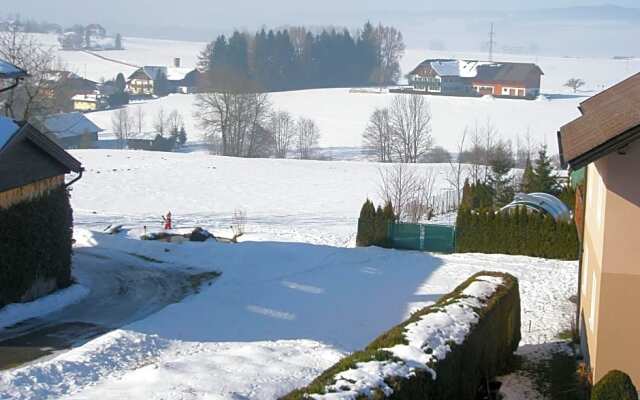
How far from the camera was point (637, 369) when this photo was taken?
1247 centimetres

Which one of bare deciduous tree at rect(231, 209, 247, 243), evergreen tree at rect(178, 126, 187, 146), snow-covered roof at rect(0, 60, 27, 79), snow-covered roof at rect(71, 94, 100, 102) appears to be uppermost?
snow-covered roof at rect(71, 94, 100, 102)

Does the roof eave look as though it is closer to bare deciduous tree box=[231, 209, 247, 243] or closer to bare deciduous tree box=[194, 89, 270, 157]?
bare deciduous tree box=[231, 209, 247, 243]

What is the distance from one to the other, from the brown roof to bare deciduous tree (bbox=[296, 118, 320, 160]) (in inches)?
2530

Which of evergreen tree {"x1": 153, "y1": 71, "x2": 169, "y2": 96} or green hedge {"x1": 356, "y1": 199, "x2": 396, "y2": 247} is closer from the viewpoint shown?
green hedge {"x1": 356, "y1": 199, "x2": 396, "y2": 247}

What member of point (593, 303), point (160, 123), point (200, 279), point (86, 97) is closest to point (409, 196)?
point (200, 279)

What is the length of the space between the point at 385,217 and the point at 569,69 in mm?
143630

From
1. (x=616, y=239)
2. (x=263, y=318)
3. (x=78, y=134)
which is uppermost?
(x=78, y=134)

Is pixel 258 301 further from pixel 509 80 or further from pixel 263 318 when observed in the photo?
pixel 509 80

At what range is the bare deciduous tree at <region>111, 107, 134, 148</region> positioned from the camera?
3441 inches

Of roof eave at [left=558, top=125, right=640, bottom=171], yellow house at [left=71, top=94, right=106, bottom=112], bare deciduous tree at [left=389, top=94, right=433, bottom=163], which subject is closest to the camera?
roof eave at [left=558, top=125, right=640, bottom=171]

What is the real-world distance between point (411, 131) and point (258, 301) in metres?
61.5

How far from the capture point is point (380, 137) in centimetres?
7906

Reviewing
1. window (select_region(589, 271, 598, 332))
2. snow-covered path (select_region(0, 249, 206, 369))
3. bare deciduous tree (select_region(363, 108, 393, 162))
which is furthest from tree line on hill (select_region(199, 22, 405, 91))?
window (select_region(589, 271, 598, 332))

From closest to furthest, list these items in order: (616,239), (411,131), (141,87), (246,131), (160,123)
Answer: (616,239)
(411,131)
(246,131)
(160,123)
(141,87)
